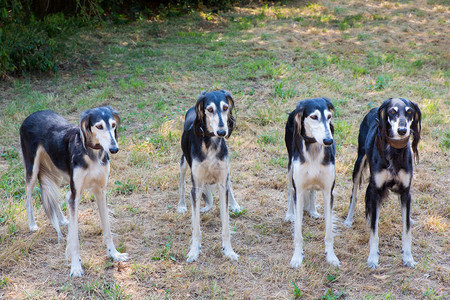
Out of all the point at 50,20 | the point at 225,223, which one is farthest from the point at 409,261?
the point at 50,20

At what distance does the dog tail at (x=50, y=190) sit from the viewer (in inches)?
194

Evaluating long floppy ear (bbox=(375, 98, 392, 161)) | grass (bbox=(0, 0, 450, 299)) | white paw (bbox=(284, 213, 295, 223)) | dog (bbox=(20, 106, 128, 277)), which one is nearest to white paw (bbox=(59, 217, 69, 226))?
dog (bbox=(20, 106, 128, 277))

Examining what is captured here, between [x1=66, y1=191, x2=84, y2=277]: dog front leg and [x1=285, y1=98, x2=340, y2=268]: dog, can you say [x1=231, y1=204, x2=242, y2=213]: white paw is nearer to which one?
[x1=285, y1=98, x2=340, y2=268]: dog

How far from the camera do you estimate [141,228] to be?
5.23 m

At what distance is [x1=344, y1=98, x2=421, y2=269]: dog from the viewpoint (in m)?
4.23

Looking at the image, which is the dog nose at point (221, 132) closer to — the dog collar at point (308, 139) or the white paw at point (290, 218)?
the dog collar at point (308, 139)

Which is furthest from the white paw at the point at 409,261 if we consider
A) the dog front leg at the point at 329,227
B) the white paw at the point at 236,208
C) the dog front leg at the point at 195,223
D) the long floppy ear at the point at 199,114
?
the long floppy ear at the point at 199,114

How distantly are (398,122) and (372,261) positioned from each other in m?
1.40

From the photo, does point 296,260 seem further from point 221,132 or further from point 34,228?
point 34,228

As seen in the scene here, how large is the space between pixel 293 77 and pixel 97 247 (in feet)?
21.1

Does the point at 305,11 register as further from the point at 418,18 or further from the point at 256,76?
the point at 256,76

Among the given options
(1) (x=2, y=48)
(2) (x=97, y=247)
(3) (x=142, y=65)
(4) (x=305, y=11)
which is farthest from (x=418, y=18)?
(2) (x=97, y=247)

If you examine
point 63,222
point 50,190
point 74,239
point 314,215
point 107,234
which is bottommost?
point 314,215

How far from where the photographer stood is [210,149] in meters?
4.47
